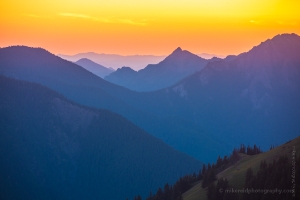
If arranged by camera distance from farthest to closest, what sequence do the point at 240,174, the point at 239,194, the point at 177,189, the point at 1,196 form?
the point at 1,196
the point at 177,189
the point at 240,174
the point at 239,194

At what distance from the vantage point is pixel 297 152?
96625mm

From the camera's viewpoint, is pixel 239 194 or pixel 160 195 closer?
pixel 239 194

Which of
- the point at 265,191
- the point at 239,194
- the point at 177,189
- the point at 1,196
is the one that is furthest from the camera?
the point at 1,196

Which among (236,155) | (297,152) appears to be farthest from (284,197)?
(236,155)

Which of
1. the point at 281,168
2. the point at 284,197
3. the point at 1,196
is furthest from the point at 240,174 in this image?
the point at 1,196

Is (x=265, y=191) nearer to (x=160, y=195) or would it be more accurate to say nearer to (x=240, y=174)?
(x=240, y=174)

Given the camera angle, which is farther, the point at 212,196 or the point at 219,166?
the point at 219,166

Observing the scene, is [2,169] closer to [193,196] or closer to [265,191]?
[193,196]

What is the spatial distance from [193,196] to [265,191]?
27285 mm

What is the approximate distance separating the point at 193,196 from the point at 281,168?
29.1 m

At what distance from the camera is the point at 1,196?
180 metres

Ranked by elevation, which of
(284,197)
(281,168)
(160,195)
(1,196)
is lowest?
(1,196)

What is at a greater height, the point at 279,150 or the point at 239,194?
the point at 279,150

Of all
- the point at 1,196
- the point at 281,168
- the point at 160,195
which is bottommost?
the point at 1,196
